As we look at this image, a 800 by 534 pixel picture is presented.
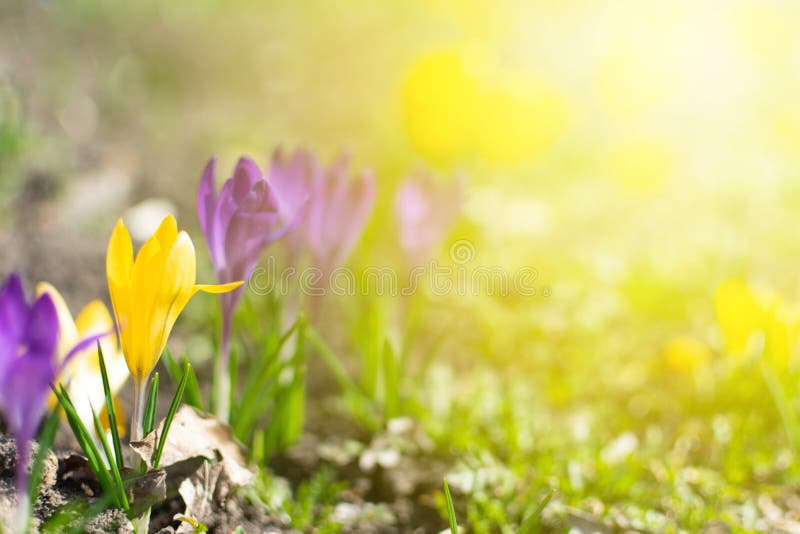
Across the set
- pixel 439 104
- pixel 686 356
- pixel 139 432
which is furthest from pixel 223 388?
pixel 439 104

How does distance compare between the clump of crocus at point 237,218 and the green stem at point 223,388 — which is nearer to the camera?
the clump of crocus at point 237,218

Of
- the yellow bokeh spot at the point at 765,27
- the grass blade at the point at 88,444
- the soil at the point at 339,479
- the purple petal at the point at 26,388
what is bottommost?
the soil at the point at 339,479

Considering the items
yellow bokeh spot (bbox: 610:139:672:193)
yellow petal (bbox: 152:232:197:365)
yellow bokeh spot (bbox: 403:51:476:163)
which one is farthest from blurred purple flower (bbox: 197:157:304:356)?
yellow bokeh spot (bbox: 610:139:672:193)

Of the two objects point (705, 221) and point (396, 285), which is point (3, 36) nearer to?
point (396, 285)

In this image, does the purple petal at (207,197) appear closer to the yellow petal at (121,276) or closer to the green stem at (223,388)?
the yellow petal at (121,276)

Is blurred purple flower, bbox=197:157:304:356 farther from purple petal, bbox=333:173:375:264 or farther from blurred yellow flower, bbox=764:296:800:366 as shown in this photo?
blurred yellow flower, bbox=764:296:800:366

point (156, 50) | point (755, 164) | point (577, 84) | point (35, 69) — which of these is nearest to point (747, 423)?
point (755, 164)

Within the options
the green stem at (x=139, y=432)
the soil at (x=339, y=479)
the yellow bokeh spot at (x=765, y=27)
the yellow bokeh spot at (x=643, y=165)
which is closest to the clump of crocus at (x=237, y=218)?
the green stem at (x=139, y=432)
